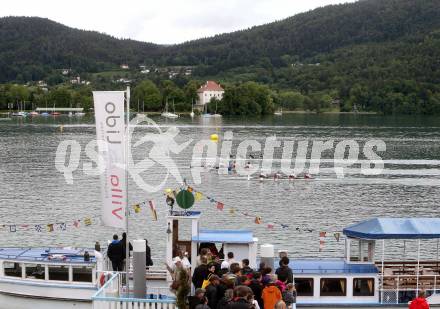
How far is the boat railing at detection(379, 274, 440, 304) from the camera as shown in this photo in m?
23.6

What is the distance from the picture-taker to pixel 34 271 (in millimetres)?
25281

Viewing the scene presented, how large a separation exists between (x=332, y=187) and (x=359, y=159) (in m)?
27.2

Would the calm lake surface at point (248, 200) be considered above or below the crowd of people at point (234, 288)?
below

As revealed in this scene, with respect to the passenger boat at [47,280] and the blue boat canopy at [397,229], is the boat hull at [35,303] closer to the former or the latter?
the passenger boat at [47,280]

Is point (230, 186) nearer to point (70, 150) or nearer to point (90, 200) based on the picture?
point (90, 200)

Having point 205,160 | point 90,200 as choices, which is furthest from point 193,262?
point 205,160

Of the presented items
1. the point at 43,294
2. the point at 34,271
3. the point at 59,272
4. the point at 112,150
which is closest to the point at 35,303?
the point at 43,294

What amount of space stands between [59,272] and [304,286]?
8266 mm

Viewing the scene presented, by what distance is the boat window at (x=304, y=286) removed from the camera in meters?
23.7

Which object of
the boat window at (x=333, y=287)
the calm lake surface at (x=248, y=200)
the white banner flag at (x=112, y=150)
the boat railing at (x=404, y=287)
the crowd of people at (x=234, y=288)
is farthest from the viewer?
the calm lake surface at (x=248, y=200)

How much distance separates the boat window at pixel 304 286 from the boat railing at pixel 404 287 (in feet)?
7.29

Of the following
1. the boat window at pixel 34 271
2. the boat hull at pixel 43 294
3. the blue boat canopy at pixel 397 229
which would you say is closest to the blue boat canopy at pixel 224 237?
the blue boat canopy at pixel 397 229

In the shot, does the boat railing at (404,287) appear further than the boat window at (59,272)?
No

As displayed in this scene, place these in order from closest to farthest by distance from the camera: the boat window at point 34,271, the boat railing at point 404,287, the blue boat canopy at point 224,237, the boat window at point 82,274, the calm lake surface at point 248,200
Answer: the blue boat canopy at point 224,237 < the boat railing at point 404,287 < the boat window at point 82,274 < the boat window at point 34,271 < the calm lake surface at point 248,200
